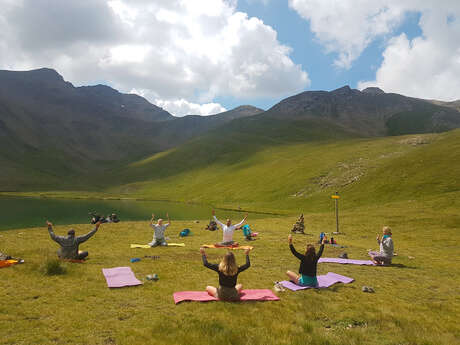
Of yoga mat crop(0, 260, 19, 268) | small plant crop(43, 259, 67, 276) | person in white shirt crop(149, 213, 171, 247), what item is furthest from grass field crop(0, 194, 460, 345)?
person in white shirt crop(149, 213, 171, 247)

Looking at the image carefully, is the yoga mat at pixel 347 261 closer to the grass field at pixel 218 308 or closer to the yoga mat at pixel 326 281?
the grass field at pixel 218 308

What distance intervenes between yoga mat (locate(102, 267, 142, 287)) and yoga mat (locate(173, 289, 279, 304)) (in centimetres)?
289

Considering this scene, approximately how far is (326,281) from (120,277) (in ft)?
35.1

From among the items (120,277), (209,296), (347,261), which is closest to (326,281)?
(347,261)

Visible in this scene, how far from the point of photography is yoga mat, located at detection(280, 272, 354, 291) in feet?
48.0

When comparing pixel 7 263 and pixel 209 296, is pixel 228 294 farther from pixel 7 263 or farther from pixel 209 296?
pixel 7 263

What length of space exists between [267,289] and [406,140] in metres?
143

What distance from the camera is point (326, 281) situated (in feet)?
52.3

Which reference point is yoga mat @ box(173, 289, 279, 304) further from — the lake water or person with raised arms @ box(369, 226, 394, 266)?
the lake water

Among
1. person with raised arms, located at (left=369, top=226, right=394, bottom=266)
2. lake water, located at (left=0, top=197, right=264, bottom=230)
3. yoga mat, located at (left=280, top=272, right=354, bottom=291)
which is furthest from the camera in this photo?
lake water, located at (left=0, top=197, right=264, bottom=230)

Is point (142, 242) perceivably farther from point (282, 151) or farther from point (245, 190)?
point (282, 151)

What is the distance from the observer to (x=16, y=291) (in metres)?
12.7

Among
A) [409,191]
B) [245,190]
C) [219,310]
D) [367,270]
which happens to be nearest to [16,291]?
[219,310]

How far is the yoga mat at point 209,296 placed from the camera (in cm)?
1232
